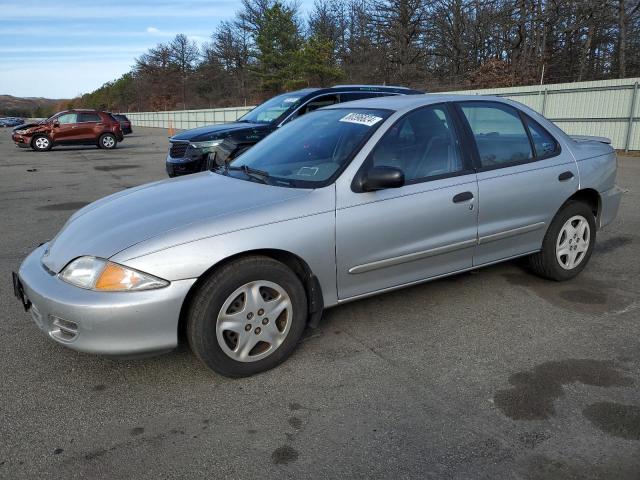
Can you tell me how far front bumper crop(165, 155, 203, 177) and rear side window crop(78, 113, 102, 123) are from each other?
15.8 m

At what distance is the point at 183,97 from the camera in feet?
228

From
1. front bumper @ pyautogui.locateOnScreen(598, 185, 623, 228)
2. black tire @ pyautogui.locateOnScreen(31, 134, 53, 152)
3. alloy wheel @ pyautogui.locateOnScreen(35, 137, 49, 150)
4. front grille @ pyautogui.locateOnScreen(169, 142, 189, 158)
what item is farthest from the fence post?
alloy wheel @ pyautogui.locateOnScreen(35, 137, 49, 150)

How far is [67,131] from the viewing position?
73.4 ft

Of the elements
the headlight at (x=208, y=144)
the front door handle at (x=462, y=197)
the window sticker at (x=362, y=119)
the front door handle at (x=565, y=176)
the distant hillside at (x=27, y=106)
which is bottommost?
the front door handle at (x=462, y=197)

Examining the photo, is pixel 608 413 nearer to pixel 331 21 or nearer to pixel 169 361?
pixel 169 361

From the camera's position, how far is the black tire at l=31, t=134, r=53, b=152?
2253cm

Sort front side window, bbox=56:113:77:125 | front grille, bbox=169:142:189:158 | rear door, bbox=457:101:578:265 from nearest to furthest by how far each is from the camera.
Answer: rear door, bbox=457:101:578:265 < front grille, bbox=169:142:189:158 < front side window, bbox=56:113:77:125

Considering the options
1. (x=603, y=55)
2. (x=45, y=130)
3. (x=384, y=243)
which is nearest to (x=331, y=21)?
(x=603, y=55)

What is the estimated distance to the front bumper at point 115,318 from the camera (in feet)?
8.86

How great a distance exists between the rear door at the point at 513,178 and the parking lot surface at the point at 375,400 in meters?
0.51

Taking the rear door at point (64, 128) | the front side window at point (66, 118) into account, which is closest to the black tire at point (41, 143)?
the rear door at point (64, 128)

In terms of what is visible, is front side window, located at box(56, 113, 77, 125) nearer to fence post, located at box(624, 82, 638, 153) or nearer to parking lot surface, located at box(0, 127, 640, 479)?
parking lot surface, located at box(0, 127, 640, 479)

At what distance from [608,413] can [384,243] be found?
154cm

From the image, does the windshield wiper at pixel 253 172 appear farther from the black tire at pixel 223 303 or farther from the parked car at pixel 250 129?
the parked car at pixel 250 129
